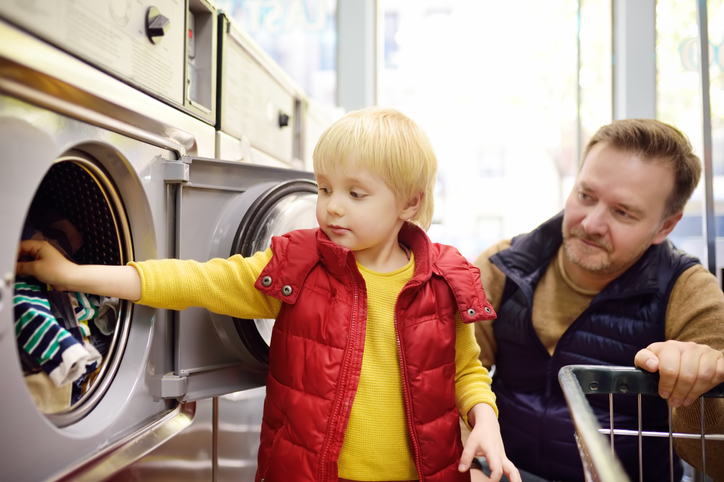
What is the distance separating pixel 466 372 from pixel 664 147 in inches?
31.2

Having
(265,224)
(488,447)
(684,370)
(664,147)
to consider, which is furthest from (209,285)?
(664,147)

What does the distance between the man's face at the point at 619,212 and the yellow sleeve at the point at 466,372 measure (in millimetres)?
466

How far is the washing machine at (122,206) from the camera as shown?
64 cm

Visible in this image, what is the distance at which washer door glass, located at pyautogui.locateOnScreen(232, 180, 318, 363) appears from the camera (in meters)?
1.13

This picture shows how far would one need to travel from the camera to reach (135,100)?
89 cm

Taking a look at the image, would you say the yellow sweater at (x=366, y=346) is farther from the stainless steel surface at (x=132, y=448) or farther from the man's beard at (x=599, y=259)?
the man's beard at (x=599, y=259)

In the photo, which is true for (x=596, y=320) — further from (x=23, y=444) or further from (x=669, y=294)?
(x=23, y=444)

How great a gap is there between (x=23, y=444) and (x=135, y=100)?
0.55 meters

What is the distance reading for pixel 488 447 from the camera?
89cm

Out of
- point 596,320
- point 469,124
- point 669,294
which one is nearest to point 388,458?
point 596,320

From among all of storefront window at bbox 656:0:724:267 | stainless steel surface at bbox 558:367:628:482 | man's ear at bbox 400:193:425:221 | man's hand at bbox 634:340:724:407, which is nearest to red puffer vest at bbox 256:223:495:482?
man's ear at bbox 400:193:425:221

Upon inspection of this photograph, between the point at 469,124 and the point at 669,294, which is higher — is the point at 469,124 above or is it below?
above

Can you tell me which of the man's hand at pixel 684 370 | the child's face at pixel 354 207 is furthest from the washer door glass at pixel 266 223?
the man's hand at pixel 684 370

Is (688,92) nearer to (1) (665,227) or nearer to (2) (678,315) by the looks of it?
(1) (665,227)
